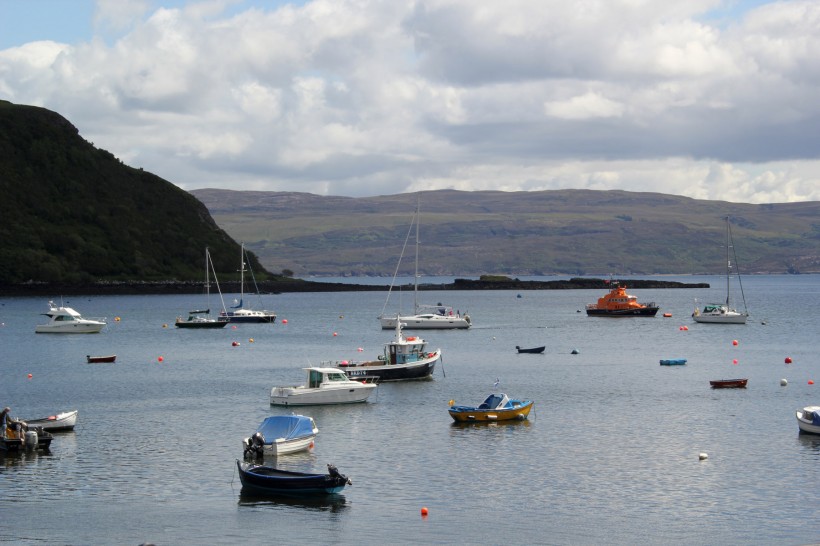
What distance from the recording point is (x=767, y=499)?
137ft

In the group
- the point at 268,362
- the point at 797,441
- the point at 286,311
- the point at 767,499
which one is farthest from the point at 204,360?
the point at 286,311

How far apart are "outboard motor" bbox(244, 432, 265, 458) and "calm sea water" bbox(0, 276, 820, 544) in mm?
1031

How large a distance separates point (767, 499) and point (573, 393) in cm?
3118

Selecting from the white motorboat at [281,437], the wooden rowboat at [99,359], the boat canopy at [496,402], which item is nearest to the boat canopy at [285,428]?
the white motorboat at [281,437]

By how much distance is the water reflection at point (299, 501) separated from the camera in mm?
40781

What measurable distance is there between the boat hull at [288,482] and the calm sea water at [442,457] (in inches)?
19.7

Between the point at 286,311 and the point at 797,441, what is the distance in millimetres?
145243

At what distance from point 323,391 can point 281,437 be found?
14960 millimetres

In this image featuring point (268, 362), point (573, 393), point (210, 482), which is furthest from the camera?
point (268, 362)

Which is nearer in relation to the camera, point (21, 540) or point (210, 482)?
point (21, 540)

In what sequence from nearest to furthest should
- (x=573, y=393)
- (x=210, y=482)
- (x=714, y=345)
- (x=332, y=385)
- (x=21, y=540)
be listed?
(x=21, y=540), (x=210, y=482), (x=332, y=385), (x=573, y=393), (x=714, y=345)

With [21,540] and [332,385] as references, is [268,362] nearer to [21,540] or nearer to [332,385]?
[332,385]

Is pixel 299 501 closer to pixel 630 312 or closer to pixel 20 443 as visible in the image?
pixel 20 443

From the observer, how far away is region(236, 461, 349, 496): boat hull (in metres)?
41.4
